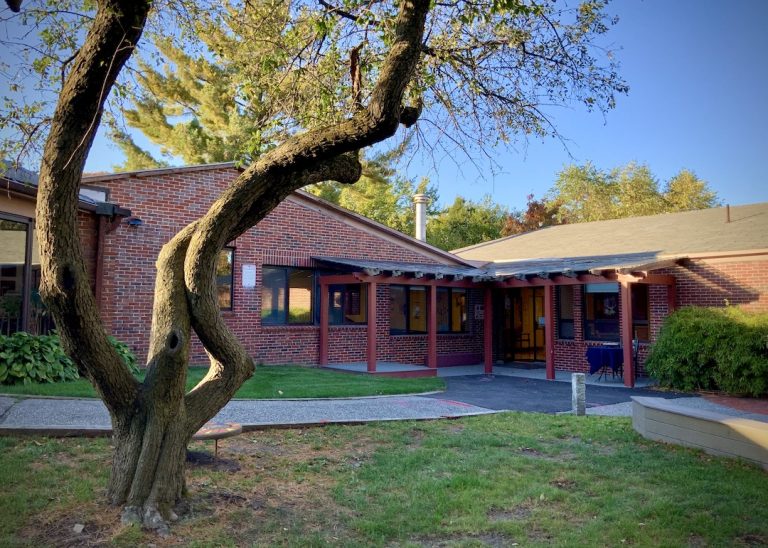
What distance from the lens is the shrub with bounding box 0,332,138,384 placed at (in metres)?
9.51

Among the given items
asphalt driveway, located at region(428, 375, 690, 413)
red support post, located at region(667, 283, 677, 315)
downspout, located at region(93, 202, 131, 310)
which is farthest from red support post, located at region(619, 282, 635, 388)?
downspout, located at region(93, 202, 131, 310)

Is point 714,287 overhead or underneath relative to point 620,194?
underneath

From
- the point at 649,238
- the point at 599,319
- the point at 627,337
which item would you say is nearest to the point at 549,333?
the point at 627,337

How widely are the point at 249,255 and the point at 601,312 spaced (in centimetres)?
936

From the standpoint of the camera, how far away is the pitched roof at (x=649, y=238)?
14695mm

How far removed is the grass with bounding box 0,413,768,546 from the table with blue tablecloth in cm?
770

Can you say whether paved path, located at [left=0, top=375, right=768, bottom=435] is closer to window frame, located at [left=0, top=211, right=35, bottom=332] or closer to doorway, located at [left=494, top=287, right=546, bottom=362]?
window frame, located at [left=0, top=211, right=35, bottom=332]

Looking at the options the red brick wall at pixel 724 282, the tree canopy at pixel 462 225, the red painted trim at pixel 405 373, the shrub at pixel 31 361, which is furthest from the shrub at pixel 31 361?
the tree canopy at pixel 462 225

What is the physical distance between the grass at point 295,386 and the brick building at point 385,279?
1.54 metres

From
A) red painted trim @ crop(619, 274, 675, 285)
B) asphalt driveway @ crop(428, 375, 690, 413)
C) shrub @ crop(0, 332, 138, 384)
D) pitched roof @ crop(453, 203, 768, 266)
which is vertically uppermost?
pitched roof @ crop(453, 203, 768, 266)

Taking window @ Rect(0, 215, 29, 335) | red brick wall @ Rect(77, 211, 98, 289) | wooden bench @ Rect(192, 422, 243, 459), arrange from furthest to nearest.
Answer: red brick wall @ Rect(77, 211, 98, 289)
window @ Rect(0, 215, 29, 335)
wooden bench @ Rect(192, 422, 243, 459)

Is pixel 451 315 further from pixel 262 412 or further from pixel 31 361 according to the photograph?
pixel 31 361

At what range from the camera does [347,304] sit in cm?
1664

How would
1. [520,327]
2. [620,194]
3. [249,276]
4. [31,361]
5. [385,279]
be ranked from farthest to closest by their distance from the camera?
1. [620,194]
2. [520,327]
3. [385,279]
4. [249,276]
5. [31,361]
